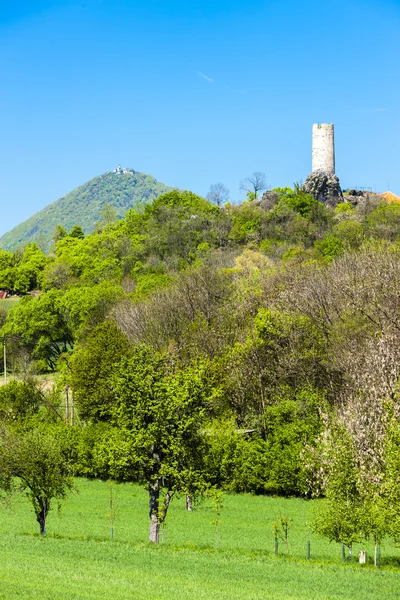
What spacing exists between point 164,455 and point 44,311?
63.7 meters

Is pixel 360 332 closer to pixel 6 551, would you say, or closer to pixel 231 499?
pixel 231 499

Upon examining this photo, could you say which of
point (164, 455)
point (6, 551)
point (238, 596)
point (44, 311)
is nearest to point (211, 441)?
point (164, 455)

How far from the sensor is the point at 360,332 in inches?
2109

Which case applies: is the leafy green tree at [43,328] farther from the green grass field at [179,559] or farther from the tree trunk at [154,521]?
the tree trunk at [154,521]

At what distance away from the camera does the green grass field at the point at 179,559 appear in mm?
25812

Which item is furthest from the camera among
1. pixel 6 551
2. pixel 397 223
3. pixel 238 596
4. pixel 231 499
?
pixel 397 223

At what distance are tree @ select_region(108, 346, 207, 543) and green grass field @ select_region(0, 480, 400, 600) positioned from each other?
2618 millimetres

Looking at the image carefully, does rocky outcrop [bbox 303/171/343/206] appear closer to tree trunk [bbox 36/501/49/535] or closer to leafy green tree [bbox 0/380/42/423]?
leafy green tree [bbox 0/380/42/423]

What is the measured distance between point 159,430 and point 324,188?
101 meters

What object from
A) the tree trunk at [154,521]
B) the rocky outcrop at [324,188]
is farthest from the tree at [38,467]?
the rocky outcrop at [324,188]

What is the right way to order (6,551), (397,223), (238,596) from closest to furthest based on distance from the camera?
(238,596), (6,551), (397,223)

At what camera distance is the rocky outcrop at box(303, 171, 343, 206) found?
134375 mm

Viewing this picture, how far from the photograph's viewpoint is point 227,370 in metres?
60.7

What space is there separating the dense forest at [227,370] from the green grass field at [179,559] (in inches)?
82.6
